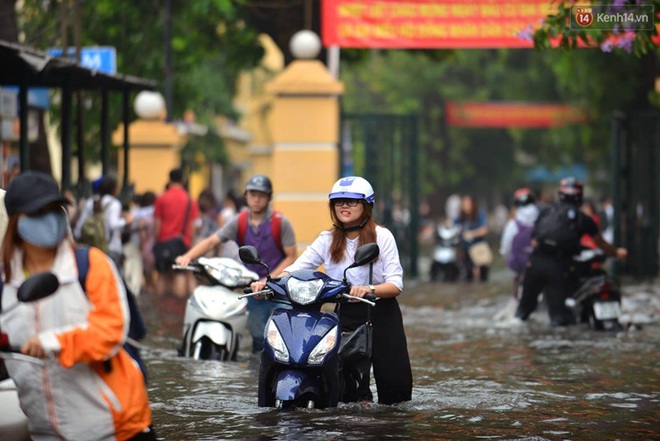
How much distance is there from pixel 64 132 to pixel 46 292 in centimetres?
1317

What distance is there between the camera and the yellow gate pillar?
65.8 ft

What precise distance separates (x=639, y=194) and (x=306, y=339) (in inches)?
706

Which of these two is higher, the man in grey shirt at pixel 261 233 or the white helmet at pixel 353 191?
the white helmet at pixel 353 191

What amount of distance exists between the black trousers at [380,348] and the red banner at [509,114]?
30222mm

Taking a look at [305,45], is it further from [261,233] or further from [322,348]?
[322,348]

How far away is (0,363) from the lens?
240 inches

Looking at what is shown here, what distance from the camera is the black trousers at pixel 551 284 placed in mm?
15562

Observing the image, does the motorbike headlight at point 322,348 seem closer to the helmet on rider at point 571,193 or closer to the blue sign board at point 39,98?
the helmet on rider at point 571,193

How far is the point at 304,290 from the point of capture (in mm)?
8609

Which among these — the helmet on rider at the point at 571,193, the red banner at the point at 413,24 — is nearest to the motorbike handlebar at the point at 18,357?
the helmet on rider at the point at 571,193

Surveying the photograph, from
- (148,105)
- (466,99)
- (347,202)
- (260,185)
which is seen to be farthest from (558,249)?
(466,99)

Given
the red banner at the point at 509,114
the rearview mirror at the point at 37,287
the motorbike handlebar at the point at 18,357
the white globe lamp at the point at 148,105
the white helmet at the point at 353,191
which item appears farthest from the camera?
the red banner at the point at 509,114

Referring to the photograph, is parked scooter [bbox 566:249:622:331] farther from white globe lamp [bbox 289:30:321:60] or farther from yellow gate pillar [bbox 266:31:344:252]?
white globe lamp [bbox 289:30:321:60]

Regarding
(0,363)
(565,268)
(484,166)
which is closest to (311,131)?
(565,268)
